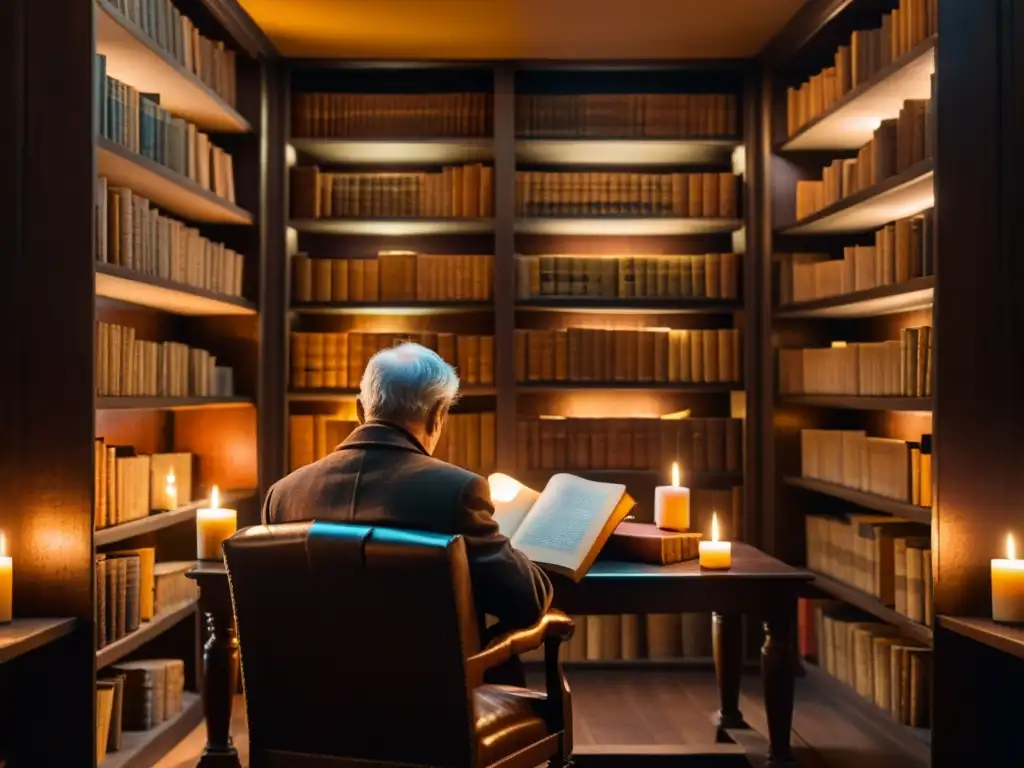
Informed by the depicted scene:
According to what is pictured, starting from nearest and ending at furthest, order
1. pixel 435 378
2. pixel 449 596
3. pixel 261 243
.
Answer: pixel 449 596, pixel 435 378, pixel 261 243

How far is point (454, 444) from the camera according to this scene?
207 inches

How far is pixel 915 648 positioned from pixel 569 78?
9.64 feet

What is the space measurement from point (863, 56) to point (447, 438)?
7.26 feet

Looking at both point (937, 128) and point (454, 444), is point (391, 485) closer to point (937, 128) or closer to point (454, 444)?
point (937, 128)

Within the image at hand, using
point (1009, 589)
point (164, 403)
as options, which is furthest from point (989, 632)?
point (164, 403)

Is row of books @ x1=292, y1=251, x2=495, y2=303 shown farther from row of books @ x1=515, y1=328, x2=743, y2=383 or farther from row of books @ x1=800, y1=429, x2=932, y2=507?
row of books @ x1=800, y1=429, x2=932, y2=507

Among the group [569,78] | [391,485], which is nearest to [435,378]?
[391,485]

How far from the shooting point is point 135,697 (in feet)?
13.0

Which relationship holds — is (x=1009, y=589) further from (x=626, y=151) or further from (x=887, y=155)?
(x=626, y=151)

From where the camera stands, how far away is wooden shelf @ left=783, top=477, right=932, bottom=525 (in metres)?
3.79

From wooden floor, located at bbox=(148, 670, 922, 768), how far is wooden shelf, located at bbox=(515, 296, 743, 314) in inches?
60.6

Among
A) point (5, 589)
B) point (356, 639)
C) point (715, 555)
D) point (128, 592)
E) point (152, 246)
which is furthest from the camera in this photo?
point (152, 246)

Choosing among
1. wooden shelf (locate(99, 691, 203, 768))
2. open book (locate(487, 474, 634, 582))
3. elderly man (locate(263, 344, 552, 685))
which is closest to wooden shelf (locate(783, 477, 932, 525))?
open book (locate(487, 474, 634, 582))

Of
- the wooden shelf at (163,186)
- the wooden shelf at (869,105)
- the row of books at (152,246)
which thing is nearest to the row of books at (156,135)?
the wooden shelf at (163,186)
